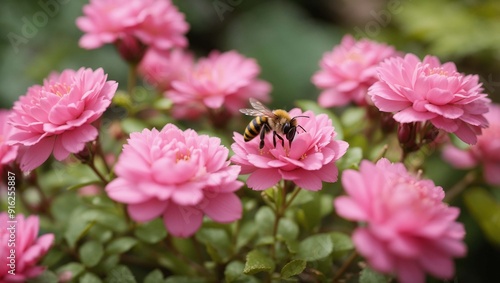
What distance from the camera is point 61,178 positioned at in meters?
1.19

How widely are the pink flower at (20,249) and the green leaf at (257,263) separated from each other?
35cm

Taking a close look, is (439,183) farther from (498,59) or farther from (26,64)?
(26,64)

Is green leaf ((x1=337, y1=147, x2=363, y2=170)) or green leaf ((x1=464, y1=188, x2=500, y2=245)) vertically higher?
green leaf ((x1=337, y1=147, x2=363, y2=170))

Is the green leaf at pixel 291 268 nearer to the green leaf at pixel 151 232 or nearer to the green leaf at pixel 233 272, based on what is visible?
the green leaf at pixel 233 272

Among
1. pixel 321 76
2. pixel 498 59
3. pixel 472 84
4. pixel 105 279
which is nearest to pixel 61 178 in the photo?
pixel 105 279

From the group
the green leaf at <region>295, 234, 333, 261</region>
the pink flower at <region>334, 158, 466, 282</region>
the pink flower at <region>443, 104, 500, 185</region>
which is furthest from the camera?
the pink flower at <region>443, 104, 500, 185</region>

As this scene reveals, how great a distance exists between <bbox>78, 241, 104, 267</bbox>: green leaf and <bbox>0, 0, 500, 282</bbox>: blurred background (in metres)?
0.79

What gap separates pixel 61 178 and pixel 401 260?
0.89 m

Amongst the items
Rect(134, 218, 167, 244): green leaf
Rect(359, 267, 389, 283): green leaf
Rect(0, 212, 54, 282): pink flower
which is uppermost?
Rect(0, 212, 54, 282): pink flower

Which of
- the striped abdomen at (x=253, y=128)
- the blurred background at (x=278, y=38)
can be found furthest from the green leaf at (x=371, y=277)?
the blurred background at (x=278, y=38)

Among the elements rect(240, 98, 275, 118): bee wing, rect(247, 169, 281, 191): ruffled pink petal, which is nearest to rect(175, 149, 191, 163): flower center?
rect(247, 169, 281, 191): ruffled pink petal

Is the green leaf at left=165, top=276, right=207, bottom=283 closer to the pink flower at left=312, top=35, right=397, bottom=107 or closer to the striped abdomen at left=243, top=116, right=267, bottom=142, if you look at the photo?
the striped abdomen at left=243, top=116, right=267, bottom=142

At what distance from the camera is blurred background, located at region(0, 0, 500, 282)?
1698 millimetres

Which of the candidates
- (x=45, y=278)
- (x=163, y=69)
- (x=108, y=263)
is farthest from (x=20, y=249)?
(x=163, y=69)
